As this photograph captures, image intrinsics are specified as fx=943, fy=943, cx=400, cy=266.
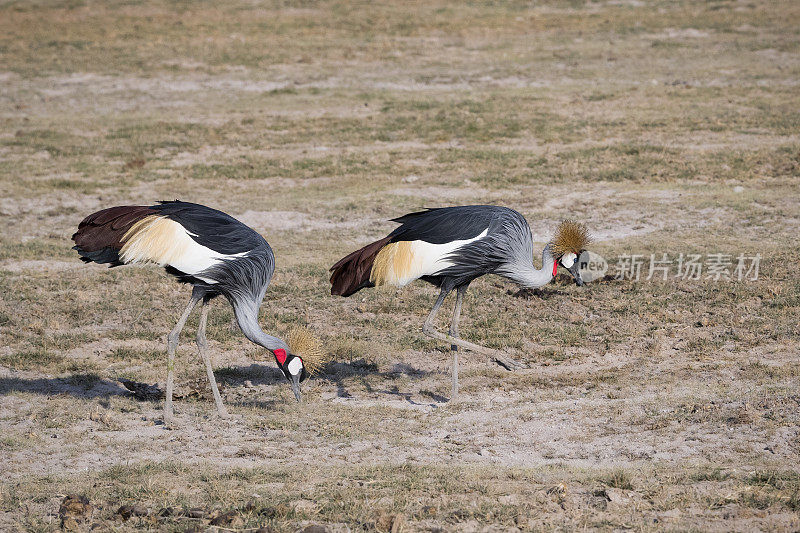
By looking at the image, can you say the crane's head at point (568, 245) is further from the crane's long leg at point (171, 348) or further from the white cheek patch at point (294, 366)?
the crane's long leg at point (171, 348)

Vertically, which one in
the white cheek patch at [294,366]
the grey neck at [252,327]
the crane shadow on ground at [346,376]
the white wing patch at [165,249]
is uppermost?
the white wing patch at [165,249]

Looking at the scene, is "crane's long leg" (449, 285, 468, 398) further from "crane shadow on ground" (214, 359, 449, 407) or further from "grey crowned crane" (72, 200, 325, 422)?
"grey crowned crane" (72, 200, 325, 422)

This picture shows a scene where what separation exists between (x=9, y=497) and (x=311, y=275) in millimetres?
5094

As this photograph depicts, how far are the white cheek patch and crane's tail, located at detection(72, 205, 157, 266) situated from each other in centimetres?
141

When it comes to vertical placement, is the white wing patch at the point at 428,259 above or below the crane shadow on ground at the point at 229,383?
above

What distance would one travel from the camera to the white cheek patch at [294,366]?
6875 millimetres

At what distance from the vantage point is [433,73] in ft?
71.6

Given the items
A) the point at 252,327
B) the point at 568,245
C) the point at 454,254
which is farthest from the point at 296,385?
the point at 568,245

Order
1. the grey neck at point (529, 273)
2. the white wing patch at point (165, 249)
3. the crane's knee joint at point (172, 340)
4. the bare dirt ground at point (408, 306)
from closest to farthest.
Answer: the bare dirt ground at point (408, 306) < the white wing patch at point (165, 249) < the crane's knee joint at point (172, 340) < the grey neck at point (529, 273)

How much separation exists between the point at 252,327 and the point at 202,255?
64 cm

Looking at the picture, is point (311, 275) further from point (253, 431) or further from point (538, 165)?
point (538, 165)

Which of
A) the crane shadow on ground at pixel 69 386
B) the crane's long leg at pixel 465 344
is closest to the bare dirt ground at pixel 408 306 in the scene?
the crane shadow on ground at pixel 69 386

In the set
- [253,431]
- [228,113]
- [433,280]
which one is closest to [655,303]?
[433,280]

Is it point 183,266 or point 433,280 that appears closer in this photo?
point 183,266
